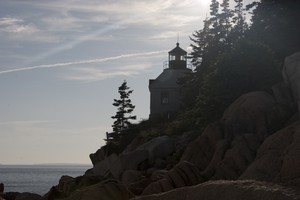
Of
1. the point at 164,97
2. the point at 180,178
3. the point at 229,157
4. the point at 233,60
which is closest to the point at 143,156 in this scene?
the point at 233,60

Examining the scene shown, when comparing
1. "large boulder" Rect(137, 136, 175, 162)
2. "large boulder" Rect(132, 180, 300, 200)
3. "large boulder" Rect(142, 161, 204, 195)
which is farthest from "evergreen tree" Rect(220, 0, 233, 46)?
"large boulder" Rect(132, 180, 300, 200)

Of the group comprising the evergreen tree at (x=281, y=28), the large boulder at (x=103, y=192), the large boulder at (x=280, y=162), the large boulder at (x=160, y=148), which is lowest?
the large boulder at (x=103, y=192)

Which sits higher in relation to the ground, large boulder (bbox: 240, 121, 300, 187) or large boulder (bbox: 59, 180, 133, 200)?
large boulder (bbox: 240, 121, 300, 187)

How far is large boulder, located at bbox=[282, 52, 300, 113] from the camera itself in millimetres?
27750

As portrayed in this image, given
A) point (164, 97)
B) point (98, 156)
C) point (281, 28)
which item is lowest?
point (98, 156)

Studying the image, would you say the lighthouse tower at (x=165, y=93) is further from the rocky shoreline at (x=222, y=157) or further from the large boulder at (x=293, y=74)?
the large boulder at (x=293, y=74)

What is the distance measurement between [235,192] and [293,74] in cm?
2178

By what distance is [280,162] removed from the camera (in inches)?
420

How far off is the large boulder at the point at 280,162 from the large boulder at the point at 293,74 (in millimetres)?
13424

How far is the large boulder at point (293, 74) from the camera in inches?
1093

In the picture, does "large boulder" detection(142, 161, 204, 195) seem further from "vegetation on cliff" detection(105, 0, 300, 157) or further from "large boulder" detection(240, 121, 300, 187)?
"vegetation on cliff" detection(105, 0, 300, 157)

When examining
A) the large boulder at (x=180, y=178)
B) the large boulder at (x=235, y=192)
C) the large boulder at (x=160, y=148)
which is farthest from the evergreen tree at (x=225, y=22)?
the large boulder at (x=235, y=192)

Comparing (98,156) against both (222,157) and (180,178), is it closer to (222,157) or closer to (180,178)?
(222,157)

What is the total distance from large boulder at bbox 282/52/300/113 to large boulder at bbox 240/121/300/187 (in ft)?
44.0
